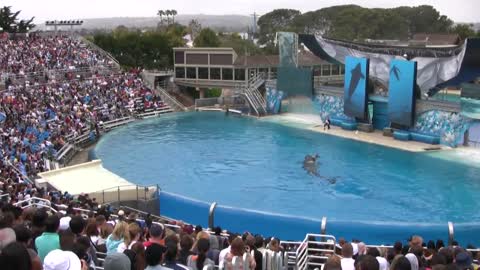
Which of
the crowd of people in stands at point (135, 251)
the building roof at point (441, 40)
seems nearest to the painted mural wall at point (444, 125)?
the crowd of people in stands at point (135, 251)

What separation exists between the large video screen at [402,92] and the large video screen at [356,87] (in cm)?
151

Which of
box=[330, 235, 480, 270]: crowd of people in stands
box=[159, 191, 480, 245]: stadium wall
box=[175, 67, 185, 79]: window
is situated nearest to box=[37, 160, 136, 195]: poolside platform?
box=[159, 191, 480, 245]: stadium wall

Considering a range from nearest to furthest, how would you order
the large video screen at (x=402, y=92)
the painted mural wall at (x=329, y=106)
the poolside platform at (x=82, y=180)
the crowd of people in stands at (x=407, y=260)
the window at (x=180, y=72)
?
the crowd of people in stands at (x=407, y=260)
the poolside platform at (x=82, y=180)
the large video screen at (x=402, y=92)
the painted mural wall at (x=329, y=106)
the window at (x=180, y=72)

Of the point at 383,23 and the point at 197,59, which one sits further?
the point at 383,23

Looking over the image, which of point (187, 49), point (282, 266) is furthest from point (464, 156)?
point (187, 49)

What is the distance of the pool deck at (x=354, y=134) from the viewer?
1053 inches

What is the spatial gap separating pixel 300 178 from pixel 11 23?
3462cm

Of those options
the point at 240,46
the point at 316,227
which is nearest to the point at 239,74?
the point at 240,46

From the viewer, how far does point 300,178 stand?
2111 centimetres

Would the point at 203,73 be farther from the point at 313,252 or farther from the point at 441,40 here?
Answer: the point at 313,252

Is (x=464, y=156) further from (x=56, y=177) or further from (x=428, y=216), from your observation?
(x=56, y=177)

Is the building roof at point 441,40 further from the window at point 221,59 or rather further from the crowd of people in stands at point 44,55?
the crowd of people in stands at point 44,55

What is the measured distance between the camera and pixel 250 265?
6258 millimetres

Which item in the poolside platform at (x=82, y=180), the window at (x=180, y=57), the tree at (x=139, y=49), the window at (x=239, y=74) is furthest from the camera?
the tree at (x=139, y=49)
